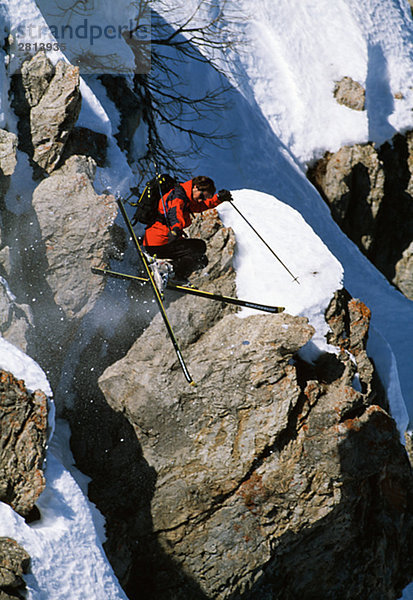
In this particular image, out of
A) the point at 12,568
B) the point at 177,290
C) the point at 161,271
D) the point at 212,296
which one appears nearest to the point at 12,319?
the point at 161,271

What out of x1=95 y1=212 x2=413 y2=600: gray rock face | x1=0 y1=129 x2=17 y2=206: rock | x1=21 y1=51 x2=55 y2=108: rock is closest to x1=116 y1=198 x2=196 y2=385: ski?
x1=95 y1=212 x2=413 y2=600: gray rock face

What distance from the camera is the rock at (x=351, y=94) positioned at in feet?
66.1

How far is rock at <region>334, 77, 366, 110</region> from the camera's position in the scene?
20.1m

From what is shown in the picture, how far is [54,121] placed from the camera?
37.7 ft

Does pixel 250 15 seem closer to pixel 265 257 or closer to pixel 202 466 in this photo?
pixel 265 257

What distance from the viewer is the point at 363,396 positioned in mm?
10430

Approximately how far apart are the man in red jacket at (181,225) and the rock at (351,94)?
10746 mm

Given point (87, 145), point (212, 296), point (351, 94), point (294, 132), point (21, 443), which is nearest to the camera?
point (21, 443)

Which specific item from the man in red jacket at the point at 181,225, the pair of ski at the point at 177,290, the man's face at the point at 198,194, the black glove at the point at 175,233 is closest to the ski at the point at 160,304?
the pair of ski at the point at 177,290

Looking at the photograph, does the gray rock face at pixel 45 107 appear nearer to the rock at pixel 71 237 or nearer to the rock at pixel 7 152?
the rock at pixel 71 237

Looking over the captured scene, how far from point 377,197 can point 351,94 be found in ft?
10.5

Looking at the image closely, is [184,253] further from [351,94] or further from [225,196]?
[351,94]

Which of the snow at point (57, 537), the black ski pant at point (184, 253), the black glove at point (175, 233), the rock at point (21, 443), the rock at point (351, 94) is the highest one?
the rock at point (351, 94)

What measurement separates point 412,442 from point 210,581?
657 centimetres
